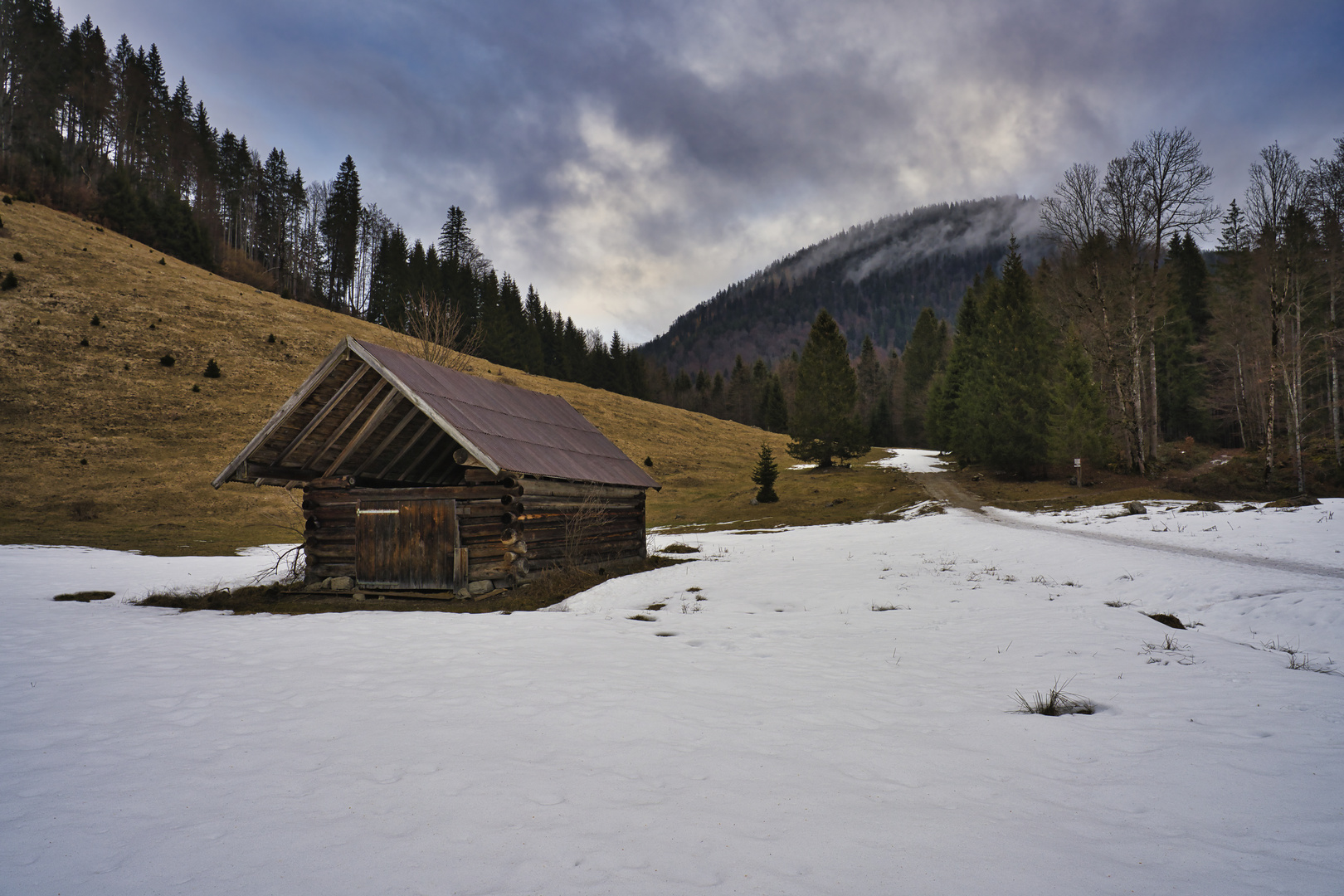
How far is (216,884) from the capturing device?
2.83 m

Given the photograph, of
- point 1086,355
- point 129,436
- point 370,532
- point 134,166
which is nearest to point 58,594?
point 370,532

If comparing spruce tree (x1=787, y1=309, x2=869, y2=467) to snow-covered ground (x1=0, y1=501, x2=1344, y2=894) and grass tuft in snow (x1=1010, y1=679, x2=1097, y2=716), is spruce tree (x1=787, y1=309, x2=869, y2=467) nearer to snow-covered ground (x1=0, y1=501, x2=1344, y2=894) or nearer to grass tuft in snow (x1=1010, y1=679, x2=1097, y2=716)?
snow-covered ground (x1=0, y1=501, x2=1344, y2=894)

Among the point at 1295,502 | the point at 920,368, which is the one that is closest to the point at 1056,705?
the point at 1295,502

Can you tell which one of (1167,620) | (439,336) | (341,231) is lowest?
(1167,620)

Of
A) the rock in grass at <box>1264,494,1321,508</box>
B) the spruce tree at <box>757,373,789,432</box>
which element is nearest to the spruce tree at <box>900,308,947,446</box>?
the spruce tree at <box>757,373,789,432</box>

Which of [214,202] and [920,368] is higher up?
[214,202]

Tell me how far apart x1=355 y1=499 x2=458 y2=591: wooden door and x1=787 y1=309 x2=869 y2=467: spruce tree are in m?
38.2

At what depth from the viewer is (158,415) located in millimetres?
36156

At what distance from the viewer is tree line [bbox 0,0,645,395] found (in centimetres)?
6125

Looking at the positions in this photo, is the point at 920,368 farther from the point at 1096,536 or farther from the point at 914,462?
the point at 1096,536

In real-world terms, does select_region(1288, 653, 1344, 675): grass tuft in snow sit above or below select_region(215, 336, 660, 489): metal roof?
below

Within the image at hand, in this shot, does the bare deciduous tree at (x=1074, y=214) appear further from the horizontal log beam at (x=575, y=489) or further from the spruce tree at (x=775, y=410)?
the spruce tree at (x=775, y=410)

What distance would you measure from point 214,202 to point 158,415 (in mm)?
59412

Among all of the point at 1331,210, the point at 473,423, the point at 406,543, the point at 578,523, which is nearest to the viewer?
the point at 473,423
